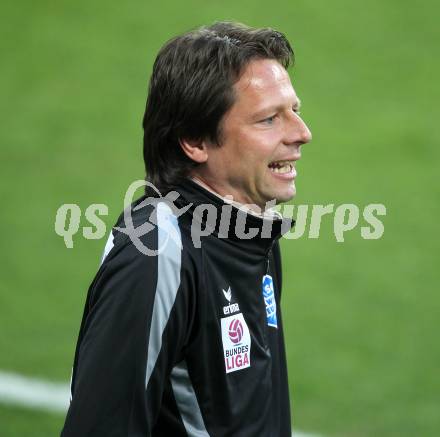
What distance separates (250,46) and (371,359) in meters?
3.37

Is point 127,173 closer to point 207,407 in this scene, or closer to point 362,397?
point 362,397

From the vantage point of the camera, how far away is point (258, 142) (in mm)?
3029

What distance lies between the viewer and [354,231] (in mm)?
7355

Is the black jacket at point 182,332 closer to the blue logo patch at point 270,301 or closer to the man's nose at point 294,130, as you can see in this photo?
the blue logo patch at point 270,301

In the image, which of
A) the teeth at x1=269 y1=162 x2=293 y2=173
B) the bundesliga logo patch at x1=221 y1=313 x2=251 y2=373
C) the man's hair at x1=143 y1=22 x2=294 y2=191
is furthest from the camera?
the teeth at x1=269 y1=162 x2=293 y2=173

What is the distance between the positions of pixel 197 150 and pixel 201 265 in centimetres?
41

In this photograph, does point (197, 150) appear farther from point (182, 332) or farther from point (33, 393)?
point (33, 393)

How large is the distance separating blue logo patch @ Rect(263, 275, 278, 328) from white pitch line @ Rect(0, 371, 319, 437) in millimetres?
2224

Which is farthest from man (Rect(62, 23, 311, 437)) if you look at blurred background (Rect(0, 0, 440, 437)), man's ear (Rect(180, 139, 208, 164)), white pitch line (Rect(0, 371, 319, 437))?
blurred background (Rect(0, 0, 440, 437))

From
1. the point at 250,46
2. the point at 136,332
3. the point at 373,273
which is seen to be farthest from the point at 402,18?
the point at 136,332

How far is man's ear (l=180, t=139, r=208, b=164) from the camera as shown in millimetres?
3064

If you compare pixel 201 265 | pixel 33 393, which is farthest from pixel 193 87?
pixel 33 393

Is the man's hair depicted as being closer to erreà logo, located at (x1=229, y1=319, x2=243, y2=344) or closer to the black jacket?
the black jacket

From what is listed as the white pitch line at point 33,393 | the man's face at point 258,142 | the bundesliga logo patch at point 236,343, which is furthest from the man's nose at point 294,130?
the white pitch line at point 33,393
